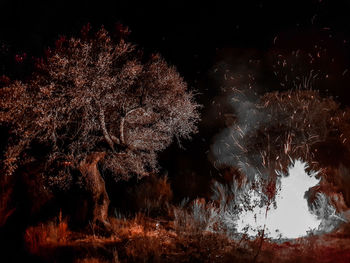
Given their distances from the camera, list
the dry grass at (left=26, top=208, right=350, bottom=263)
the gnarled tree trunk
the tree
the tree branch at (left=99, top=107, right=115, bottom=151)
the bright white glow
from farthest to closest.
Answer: the bright white glow < the gnarled tree trunk < the tree branch at (left=99, top=107, right=115, bottom=151) < the tree < the dry grass at (left=26, top=208, right=350, bottom=263)

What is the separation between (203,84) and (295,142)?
21.7 ft

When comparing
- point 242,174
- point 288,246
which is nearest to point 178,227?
point 288,246

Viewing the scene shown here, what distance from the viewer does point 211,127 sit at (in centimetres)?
1652

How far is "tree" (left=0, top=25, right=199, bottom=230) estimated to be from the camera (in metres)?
7.71

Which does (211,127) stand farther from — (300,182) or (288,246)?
(288,246)

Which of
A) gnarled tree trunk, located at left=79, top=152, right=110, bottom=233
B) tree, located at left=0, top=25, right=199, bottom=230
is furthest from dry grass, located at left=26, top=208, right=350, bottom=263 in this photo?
tree, located at left=0, top=25, right=199, bottom=230

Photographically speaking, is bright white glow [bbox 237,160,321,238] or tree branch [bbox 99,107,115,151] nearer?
tree branch [bbox 99,107,115,151]

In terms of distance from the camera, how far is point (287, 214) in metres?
9.16

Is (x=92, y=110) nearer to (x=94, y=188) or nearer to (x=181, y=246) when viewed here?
(x=94, y=188)

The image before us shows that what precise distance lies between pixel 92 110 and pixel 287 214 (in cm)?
601

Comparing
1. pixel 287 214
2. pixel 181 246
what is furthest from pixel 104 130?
pixel 287 214

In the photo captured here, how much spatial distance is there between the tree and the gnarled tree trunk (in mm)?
26

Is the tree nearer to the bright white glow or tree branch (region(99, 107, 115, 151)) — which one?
tree branch (region(99, 107, 115, 151))

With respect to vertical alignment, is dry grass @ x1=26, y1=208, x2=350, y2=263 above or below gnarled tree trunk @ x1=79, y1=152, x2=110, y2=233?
below
